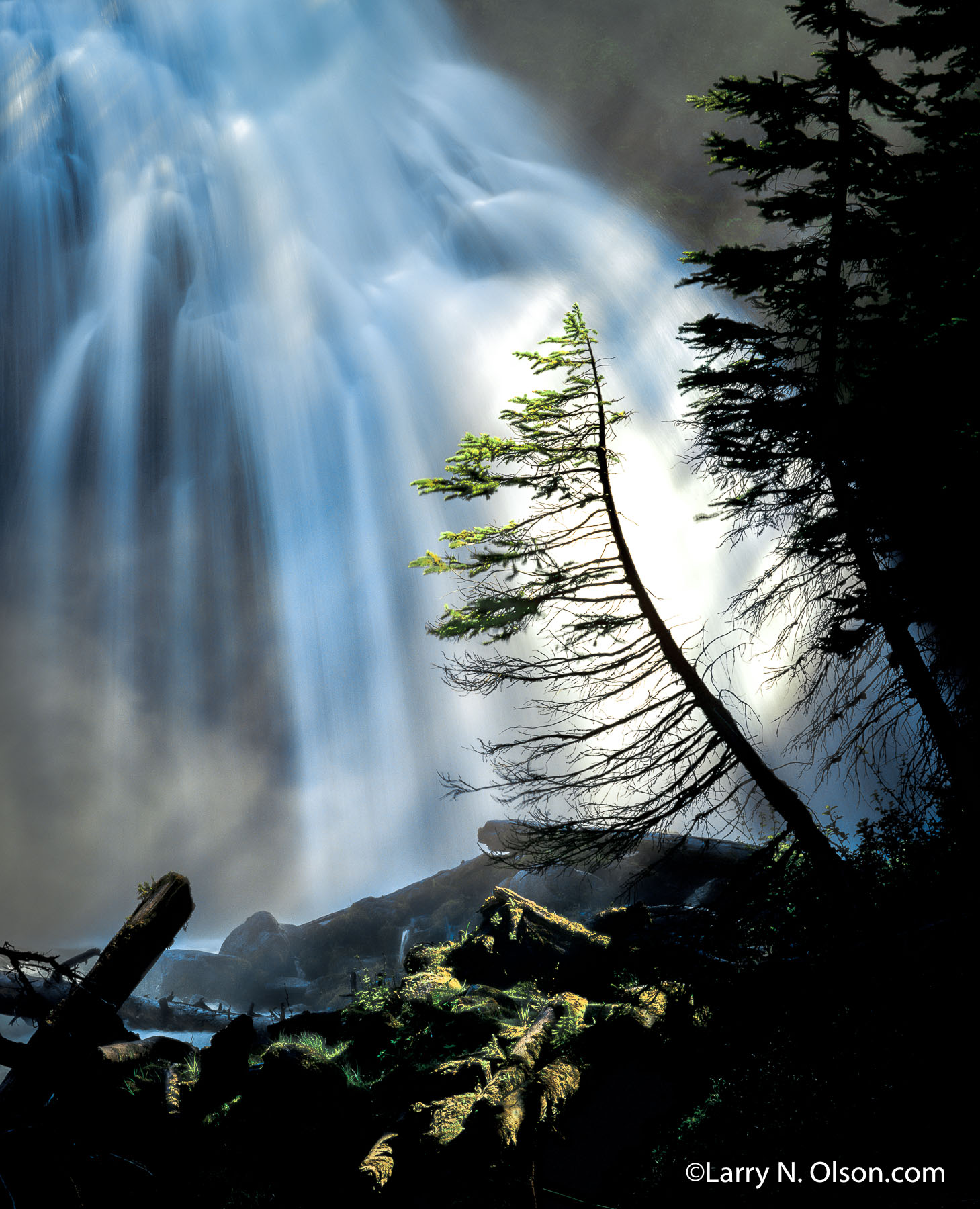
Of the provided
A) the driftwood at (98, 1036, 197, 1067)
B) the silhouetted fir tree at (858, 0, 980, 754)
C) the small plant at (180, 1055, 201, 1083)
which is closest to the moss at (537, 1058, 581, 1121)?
the small plant at (180, 1055, 201, 1083)

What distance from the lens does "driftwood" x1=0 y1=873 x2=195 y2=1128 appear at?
16.8ft

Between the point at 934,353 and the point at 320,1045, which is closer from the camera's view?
the point at 320,1045

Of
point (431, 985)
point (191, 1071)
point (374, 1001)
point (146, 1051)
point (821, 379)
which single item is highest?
point (821, 379)

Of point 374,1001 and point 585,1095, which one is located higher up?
point 374,1001

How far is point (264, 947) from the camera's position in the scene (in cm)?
2388

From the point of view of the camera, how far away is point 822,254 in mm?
7230

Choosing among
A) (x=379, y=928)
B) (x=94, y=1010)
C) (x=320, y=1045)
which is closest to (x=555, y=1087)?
(x=320, y=1045)

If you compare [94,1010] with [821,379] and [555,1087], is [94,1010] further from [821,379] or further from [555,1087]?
[821,379]

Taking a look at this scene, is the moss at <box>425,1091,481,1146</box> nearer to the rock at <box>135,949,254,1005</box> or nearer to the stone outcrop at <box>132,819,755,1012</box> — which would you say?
the stone outcrop at <box>132,819,755,1012</box>

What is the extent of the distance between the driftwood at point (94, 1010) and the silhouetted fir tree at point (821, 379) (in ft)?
26.9

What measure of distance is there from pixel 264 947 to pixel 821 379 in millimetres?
27550

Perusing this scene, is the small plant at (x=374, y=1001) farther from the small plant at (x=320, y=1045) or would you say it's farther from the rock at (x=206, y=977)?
the rock at (x=206, y=977)

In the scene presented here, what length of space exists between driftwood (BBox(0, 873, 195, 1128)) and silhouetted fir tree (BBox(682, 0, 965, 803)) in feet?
26.9

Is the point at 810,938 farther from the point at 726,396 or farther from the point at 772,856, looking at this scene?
the point at 726,396
